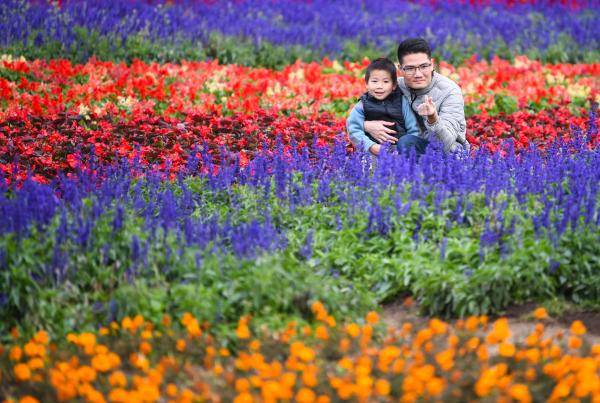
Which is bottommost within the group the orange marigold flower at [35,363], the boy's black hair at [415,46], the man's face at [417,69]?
the orange marigold flower at [35,363]

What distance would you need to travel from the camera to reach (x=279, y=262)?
14.6 ft

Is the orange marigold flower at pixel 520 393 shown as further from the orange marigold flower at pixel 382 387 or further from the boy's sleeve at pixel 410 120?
the boy's sleeve at pixel 410 120

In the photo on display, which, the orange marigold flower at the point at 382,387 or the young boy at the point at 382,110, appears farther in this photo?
the young boy at the point at 382,110

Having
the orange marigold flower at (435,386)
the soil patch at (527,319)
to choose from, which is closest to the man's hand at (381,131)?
the soil patch at (527,319)

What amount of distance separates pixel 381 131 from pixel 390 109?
218 mm

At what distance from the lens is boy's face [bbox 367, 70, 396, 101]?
20.6 feet

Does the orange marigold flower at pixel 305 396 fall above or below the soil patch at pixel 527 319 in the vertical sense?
above

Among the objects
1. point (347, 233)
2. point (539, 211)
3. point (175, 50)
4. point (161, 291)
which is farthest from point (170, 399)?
point (175, 50)

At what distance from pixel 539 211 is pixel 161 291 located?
221 centimetres

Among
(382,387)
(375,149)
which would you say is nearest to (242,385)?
(382,387)

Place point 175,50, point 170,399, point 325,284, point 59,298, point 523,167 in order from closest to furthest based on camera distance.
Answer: point 170,399 < point 59,298 < point 325,284 < point 523,167 < point 175,50

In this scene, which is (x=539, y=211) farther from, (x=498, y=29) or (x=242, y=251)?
(x=498, y=29)

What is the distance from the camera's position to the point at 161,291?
4.20 metres

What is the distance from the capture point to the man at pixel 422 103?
6223 millimetres
